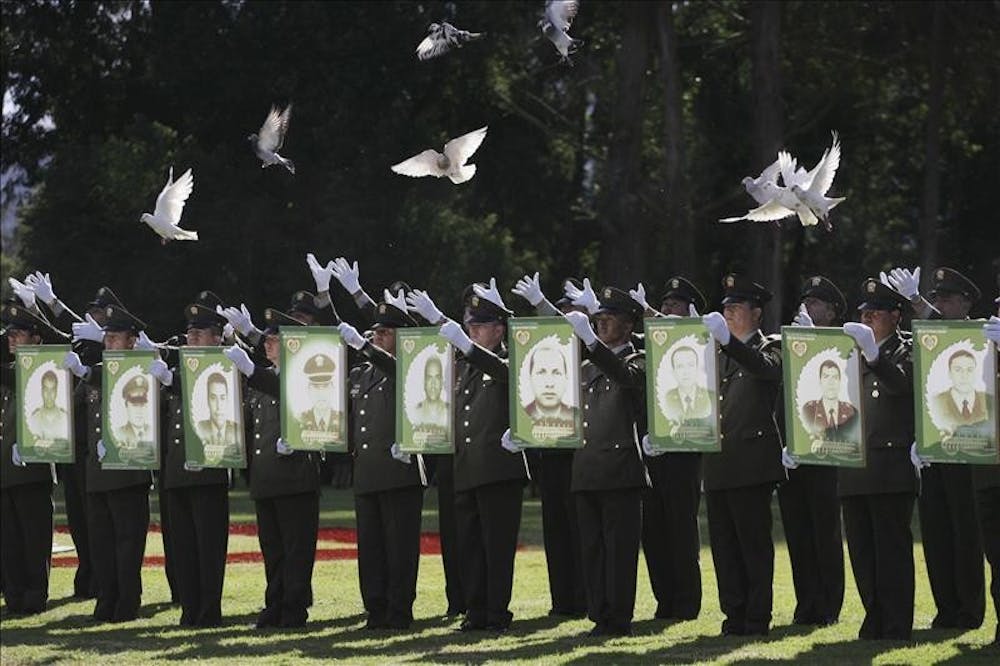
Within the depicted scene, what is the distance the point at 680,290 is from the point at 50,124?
28.2 meters

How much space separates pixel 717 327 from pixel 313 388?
9.46 ft

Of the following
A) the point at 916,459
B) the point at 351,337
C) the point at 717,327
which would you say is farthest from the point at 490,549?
the point at 916,459

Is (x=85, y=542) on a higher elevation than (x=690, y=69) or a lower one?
lower

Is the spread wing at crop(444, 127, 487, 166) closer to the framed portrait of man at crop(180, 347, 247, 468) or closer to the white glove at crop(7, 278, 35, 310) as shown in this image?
the framed portrait of man at crop(180, 347, 247, 468)

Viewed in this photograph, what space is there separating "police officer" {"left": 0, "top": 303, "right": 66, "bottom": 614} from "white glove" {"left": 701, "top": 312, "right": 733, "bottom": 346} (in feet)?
19.0

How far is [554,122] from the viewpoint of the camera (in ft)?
130

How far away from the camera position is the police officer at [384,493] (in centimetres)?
1282

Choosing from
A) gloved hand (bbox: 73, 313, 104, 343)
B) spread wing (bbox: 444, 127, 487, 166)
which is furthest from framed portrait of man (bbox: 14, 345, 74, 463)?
spread wing (bbox: 444, 127, 487, 166)

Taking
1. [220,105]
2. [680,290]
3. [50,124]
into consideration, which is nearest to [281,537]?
[680,290]

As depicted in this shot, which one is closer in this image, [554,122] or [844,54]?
[844,54]

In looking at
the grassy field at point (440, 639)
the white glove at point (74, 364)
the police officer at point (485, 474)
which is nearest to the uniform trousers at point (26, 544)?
the grassy field at point (440, 639)

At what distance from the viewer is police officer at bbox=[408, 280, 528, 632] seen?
12.5 m

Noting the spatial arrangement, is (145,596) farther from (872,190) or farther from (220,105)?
(872,190)

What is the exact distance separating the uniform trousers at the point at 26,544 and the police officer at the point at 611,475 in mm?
4615
